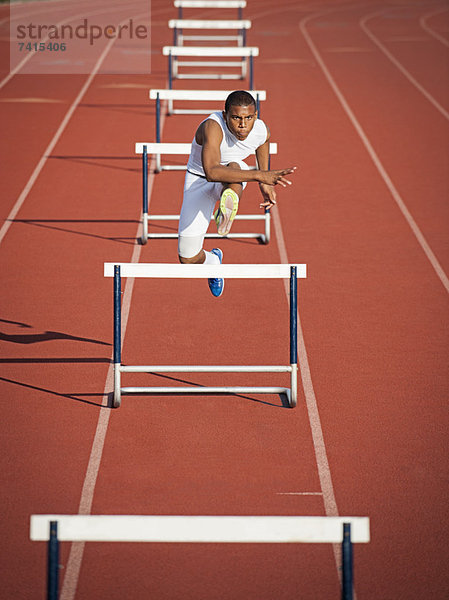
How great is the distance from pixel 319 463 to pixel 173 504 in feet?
2.71

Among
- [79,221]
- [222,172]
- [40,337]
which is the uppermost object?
[222,172]

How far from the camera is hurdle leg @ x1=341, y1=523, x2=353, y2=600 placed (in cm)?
260

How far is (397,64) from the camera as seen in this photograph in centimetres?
1706

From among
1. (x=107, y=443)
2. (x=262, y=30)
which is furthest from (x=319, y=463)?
(x=262, y=30)

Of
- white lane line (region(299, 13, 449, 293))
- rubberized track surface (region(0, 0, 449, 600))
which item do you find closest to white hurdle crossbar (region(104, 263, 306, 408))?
rubberized track surface (region(0, 0, 449, 600))

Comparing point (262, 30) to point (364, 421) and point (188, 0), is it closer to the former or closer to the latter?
point (188, 0)

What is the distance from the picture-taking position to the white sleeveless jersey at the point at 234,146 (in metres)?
5.50

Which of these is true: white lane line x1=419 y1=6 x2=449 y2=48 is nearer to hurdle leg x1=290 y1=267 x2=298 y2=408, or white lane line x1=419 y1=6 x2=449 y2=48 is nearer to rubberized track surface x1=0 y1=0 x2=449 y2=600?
rubberized track surface x1=0 y1=0 x2=449 y2=600

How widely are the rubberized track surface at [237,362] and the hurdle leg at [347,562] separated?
1.05 meters

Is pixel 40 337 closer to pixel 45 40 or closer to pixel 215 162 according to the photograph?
pixel 215 162

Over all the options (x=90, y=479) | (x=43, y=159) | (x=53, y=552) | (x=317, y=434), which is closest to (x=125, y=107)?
(x=43, y=159)

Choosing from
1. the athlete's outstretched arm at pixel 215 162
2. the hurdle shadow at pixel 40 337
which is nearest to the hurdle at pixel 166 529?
the athlete's outstretched arm at pixel 215 162

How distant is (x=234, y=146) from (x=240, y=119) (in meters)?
0.29

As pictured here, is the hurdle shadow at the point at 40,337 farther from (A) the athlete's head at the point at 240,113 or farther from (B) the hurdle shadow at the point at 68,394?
(A) the athlete's head at the point at 240,113
